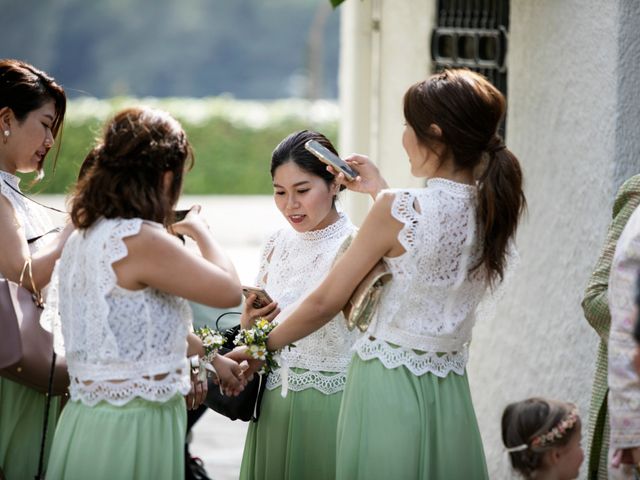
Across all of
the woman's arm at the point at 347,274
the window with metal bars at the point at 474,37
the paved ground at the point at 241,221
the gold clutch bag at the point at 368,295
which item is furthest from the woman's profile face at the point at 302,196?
the paved ground at the point at 241,221

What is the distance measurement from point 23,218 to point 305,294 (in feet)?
3.43

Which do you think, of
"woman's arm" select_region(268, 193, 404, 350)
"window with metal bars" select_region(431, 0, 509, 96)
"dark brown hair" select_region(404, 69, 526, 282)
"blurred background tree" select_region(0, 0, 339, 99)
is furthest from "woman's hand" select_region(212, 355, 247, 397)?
"blurred background tree" select_region(0, 0, 339, 99)

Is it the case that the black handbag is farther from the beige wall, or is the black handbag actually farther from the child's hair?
the beige wall

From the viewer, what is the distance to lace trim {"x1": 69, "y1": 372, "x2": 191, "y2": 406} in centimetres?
336

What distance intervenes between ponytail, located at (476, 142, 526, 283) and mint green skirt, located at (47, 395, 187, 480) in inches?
42.4

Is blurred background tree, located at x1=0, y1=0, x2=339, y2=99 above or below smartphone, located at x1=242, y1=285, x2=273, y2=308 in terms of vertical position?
above

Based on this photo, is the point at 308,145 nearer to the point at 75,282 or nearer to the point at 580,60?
the point at 75,282

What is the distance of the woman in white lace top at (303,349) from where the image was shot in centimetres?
420

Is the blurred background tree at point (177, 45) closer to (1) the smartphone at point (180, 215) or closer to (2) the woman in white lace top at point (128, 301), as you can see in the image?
(1) the smartphone at point (180, 215)

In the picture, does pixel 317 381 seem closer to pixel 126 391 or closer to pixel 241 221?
pixel 126 391

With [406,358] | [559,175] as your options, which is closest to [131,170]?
[406,358]

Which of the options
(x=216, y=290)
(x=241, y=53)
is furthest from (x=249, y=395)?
(x=241, y=53)

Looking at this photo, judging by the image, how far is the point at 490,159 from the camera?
3621 mm

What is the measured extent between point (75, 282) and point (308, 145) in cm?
108
